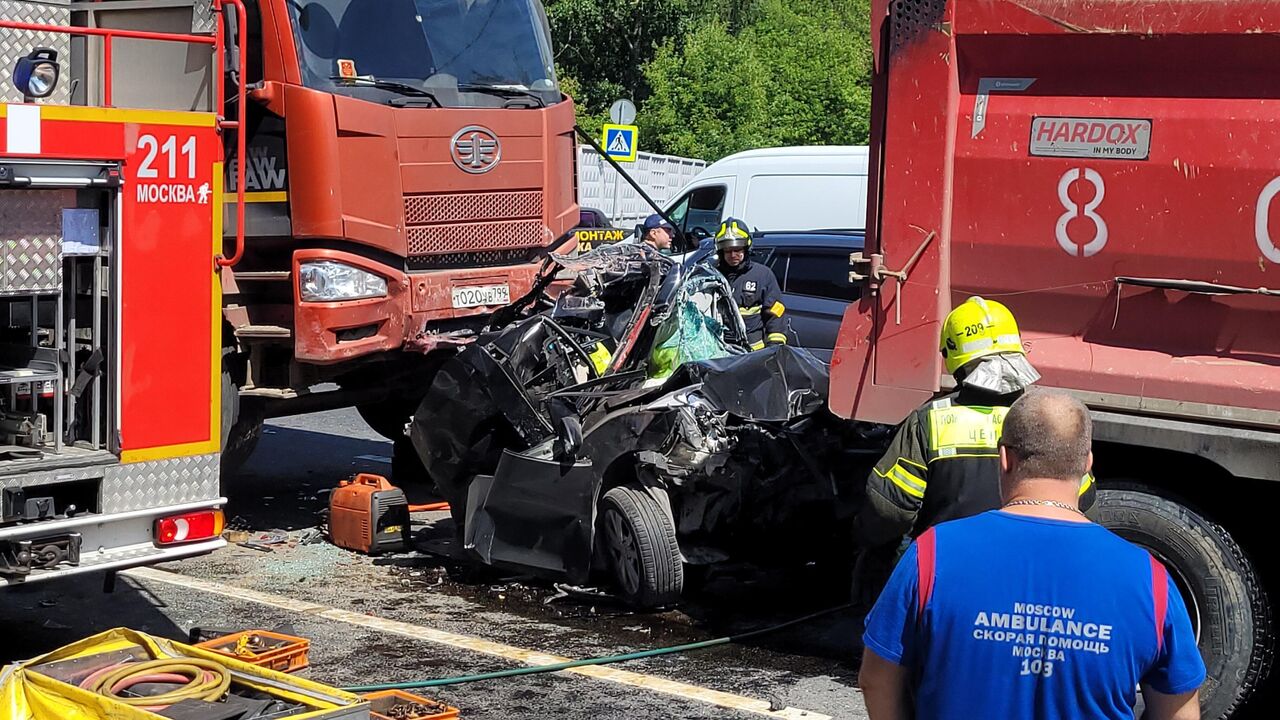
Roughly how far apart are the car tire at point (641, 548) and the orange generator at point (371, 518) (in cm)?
167

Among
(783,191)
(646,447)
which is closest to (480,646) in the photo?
(646,447)

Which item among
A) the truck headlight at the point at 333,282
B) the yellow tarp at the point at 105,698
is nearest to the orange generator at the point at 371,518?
the truck headlight at the point at 333,282

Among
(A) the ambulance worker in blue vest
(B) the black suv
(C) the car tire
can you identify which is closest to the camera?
(A) the ambulance worker in blue vest

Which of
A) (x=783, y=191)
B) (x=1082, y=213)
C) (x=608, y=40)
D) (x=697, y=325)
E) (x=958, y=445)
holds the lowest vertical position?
(x=958, y=445)

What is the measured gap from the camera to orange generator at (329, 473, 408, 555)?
7977 millimetres

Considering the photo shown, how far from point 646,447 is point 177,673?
9.07ft

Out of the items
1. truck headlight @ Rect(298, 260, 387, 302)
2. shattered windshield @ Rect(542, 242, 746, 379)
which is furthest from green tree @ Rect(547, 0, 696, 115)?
shattered windshield @ Rect(542, 242, 746, 379)

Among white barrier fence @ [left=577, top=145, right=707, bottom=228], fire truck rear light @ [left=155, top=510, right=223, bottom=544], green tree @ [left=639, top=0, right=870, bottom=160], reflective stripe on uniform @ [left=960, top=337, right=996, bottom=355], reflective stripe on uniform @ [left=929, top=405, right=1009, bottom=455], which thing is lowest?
fire truck rear light @ [left=155, top=510, right=223, bottom=544]

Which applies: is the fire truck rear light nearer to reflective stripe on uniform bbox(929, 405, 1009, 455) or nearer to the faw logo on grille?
reflective stripe on uniform bbox(929, 405, 1009, 455)

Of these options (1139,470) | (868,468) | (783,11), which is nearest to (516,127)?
(868,468)

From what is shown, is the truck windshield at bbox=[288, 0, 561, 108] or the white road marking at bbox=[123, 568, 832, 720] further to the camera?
the truck windshield at bbox=[288, 0, 561, 108]

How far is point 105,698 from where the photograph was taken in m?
4.04

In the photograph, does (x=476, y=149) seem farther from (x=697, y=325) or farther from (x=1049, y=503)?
(x=1049, y=503)

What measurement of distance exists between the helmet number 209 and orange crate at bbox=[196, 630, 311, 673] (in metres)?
3.23
